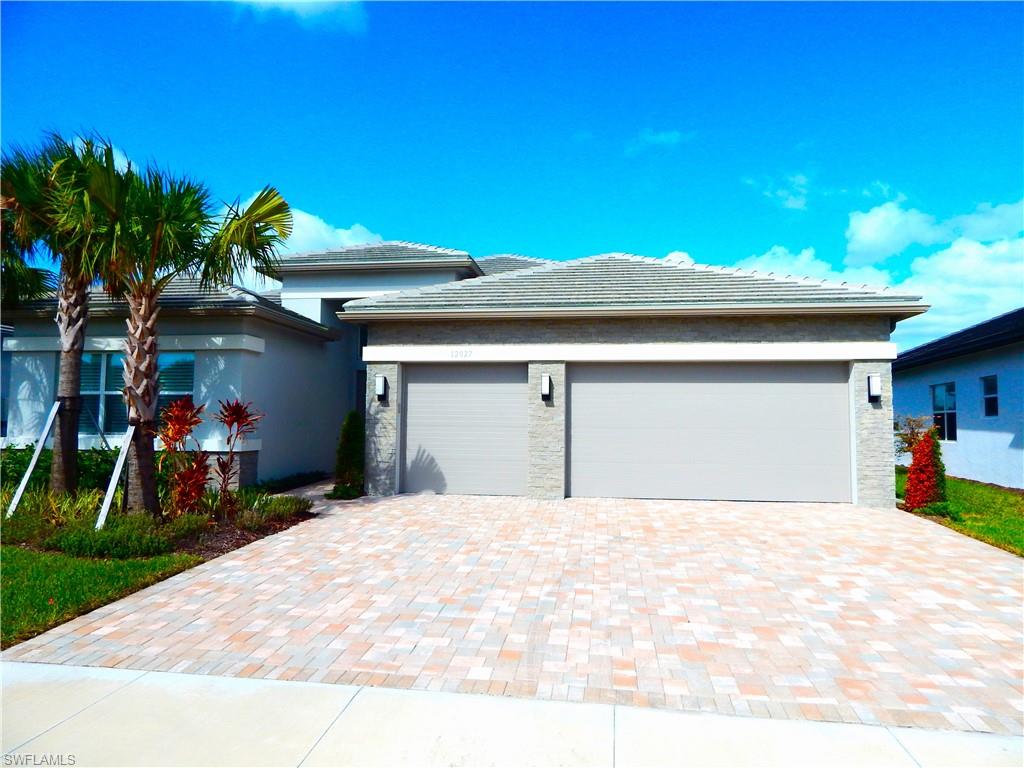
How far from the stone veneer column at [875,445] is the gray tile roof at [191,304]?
12244 millimetres

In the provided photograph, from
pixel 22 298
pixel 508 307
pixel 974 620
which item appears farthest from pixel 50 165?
pixel 974 620

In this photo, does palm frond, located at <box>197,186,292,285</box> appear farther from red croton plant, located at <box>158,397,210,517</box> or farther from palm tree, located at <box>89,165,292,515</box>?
red croton plant, located at <box>158,397,210,517</box>

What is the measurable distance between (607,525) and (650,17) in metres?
8.89

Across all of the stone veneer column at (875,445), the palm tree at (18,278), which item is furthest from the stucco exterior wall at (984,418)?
the palm tree at (18,278)

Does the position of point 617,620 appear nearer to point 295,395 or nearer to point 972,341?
point 295,395

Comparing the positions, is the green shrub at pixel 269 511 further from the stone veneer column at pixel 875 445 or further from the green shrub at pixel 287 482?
the stone veneer column at pixel 875 445

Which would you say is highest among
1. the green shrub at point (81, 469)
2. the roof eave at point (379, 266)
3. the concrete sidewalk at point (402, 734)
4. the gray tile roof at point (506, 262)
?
the gray tile roof at point (506, 262)

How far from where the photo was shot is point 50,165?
29.9 ft

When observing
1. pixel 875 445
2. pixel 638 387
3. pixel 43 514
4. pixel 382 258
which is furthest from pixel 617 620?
pixel 382 258

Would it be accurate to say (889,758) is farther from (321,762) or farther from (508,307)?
(508,307)

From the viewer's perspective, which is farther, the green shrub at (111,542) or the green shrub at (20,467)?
the green shrub at (20,467)

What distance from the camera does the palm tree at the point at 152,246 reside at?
832 centimetres

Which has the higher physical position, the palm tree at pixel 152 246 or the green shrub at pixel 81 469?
the palm tree at pixel 152 246

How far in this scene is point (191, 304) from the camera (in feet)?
39.8
